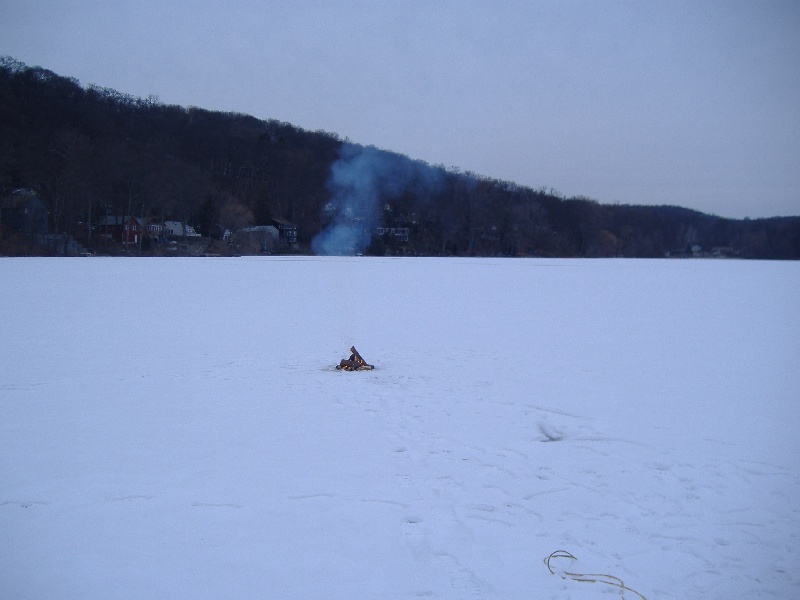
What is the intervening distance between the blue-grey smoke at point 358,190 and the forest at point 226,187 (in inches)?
2.5

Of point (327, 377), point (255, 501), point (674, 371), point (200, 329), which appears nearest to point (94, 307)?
point (200, 329)

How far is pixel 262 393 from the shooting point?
6.60 meters

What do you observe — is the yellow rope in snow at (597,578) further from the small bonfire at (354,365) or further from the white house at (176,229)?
the white house at (176,229)

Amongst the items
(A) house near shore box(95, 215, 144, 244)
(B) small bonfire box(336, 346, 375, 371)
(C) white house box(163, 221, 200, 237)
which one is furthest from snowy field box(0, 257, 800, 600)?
(C) white house box(163, 221, 200, 237)

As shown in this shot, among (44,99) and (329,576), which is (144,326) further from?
(44,99)

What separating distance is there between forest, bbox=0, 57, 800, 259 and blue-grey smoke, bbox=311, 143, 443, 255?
6 cm

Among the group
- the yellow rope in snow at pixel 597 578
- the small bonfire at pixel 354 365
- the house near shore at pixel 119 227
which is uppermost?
the house near shore at pixel 119 227

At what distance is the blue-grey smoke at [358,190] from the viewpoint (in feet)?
69.4

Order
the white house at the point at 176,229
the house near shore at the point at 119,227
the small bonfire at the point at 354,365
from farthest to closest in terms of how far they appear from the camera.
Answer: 1. the white house at the point at 176,229
2. the house near shore at the point at 119,227
3. the small bonfire at the point at 354,365

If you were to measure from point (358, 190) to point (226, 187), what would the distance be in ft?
61.3

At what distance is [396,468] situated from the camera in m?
4.46

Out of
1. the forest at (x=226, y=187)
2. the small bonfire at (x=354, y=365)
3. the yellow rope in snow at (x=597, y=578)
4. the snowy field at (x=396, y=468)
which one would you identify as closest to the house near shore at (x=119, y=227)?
the forest at (x=226, y=187)

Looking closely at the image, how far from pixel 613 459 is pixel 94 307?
12941 millimetres

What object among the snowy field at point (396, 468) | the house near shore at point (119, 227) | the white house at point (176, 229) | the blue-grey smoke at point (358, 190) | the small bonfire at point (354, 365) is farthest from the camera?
the white house at point (176, 229)
